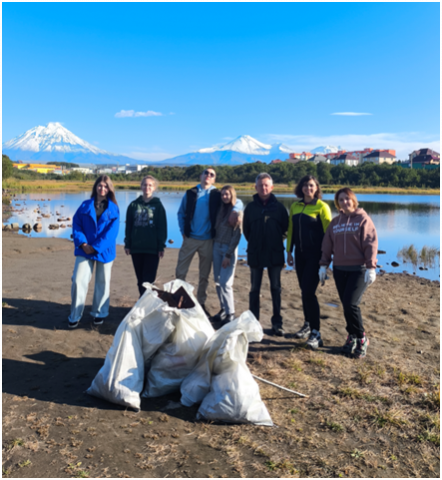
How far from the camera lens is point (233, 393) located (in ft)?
9.95

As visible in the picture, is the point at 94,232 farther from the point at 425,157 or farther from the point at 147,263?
the point at 425,157

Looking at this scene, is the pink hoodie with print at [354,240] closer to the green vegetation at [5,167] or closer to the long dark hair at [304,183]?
the long dark hair at [304,183]

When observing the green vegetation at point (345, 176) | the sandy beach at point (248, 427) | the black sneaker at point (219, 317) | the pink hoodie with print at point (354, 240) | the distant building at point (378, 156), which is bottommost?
the sandy beach at point (248, 427)

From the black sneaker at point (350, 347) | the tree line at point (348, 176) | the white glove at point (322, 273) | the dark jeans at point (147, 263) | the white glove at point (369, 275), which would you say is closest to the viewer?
the white glove at point (369, 275)

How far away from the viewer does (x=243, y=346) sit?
3.20 m

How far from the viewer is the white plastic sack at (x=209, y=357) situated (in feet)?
10.5

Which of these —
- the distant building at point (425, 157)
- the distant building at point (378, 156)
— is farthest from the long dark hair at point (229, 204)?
the distant building at point (378, 156)

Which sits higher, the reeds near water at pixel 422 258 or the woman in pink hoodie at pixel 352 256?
the woman in pink hoodie at pixel 352 256

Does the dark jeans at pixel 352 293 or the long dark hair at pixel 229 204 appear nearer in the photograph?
the dark jeans at pixel 352 293

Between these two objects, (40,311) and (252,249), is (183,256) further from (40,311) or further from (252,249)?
(40,311)

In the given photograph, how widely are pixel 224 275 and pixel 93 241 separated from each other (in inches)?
66.4

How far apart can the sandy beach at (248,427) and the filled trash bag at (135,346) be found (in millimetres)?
153

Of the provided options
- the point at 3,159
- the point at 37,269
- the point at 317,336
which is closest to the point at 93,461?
the point at 317,336

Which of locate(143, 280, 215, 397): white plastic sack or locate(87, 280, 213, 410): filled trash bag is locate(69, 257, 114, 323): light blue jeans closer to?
locate(87, 280, 213, 410): filled trash bag
